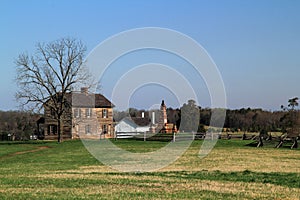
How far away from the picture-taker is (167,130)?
2958 inches

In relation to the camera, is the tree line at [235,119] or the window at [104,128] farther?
the window at [104,128]

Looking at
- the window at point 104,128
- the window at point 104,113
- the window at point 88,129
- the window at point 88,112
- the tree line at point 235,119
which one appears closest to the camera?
the tree line at point 235,119

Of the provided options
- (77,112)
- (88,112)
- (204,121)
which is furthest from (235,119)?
(77,112)

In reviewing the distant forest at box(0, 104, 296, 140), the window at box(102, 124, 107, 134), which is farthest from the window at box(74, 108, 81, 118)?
the distant forest at box(0, 104, 296, 140)

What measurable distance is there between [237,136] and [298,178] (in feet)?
155

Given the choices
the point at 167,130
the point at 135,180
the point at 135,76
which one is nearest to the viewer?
the point at 135,180

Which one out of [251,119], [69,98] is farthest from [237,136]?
[251,119]

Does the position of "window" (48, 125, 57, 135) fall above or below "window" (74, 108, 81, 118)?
below

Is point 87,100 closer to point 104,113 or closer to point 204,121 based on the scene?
point 104,113

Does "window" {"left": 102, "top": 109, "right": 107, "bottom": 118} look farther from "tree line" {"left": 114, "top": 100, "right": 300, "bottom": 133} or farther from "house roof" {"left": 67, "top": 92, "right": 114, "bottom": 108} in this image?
"tree line" {"left": 114, "top": 100, "right": 300, "bottom": 133}

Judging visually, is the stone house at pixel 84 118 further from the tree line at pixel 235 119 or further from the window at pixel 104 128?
the tree line at pixel 235 119

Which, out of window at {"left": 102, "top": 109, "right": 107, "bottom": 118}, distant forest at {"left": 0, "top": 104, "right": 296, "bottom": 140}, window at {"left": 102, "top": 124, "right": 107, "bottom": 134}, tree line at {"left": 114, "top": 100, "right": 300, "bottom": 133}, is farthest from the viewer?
window at {"left": 102, "top": 109, "right": 107, "bottom": 118}

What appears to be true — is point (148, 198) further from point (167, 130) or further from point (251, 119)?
point (251, 119)

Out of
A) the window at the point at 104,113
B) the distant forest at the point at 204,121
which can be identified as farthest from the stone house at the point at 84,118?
the distant forest at the point at 204,121
